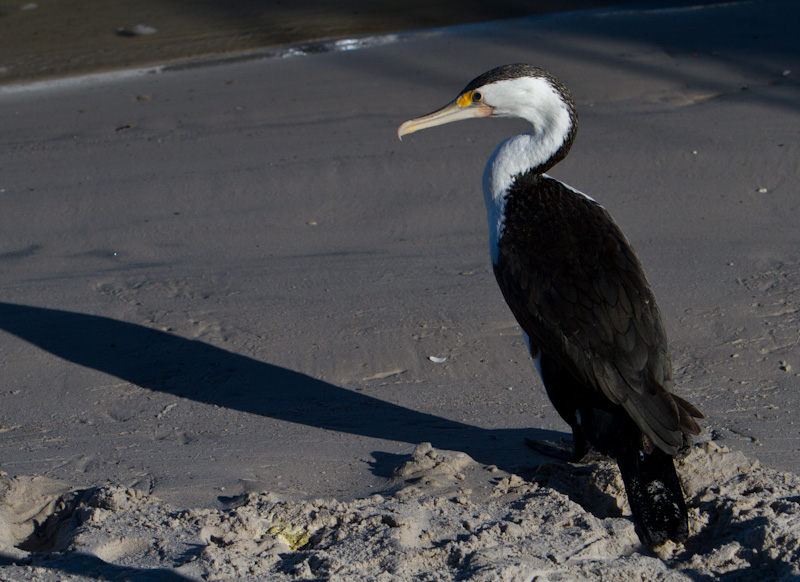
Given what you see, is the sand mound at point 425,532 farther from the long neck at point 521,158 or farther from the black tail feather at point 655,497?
the long neck at point 521,158

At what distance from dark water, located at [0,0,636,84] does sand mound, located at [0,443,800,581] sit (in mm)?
7104

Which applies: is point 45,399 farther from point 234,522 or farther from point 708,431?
point 708,431

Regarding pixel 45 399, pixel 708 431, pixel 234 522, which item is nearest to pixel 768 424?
pixel 708 431

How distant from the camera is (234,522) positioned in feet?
9.55

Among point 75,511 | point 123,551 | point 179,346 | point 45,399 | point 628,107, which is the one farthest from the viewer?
point 628,107

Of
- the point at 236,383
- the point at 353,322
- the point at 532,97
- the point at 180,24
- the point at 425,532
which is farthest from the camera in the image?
the point at 180,24

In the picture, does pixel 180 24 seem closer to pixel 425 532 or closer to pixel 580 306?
pixel 580 306

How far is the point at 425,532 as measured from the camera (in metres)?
2.85

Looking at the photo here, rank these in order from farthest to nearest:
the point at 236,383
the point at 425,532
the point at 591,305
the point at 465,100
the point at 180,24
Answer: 1. the point at 180,24
2. the point at 236,383
3. the point at 465,100
4. the point at 591,305
5. the point at 425,532

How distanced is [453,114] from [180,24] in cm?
764

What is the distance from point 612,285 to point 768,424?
1042mm

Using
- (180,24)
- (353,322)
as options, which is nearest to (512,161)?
(353,322)

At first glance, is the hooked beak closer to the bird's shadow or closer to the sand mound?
the bird's shadow

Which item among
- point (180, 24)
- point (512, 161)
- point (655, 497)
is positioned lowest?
point (655, 497)
